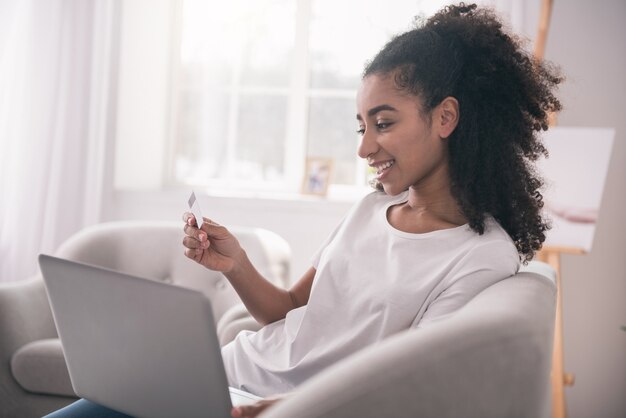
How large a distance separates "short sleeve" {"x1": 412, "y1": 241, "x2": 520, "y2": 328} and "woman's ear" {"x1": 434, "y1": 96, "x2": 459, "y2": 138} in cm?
25

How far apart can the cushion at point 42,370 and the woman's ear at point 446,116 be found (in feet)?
4.35

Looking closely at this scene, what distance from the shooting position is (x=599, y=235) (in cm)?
287

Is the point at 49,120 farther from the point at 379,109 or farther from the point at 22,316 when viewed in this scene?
the point at 379,109

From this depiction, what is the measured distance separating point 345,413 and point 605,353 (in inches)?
96.9

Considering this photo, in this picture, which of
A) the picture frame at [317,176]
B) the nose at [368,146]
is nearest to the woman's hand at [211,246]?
the nose at [368,146]

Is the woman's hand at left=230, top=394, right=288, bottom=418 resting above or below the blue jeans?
above

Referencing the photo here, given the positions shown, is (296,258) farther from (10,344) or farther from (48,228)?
(10,344)

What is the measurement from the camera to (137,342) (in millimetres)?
961

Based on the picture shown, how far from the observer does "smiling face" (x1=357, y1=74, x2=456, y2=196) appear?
131 cm

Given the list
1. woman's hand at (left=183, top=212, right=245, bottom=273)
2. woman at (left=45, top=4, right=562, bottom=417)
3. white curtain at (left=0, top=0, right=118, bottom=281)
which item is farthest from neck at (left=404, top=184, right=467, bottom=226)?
white curtain at (left=0, top=0, right=118, bottom=281)

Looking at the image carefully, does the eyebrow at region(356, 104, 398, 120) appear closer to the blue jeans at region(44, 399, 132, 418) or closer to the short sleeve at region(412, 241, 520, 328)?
the short sleeve at region(412, 241, 520, 328)

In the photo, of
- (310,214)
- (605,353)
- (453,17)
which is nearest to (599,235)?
(605,353)

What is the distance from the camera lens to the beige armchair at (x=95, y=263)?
6.73 feet

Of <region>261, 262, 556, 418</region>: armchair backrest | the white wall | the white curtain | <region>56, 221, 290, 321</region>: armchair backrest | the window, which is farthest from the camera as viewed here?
the window
